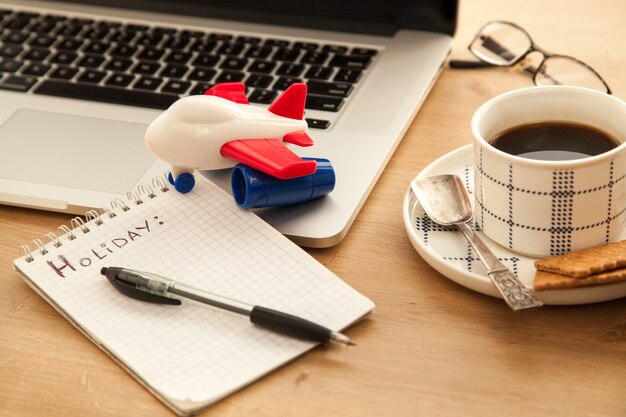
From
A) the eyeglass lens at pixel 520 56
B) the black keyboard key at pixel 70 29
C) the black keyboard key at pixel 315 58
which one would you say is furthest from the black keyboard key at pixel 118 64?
the eyeglass lens at pixel 520 56

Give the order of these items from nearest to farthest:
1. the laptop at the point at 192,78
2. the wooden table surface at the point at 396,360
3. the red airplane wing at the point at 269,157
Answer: the wooden table surface at the point at 396,360, the red airplane wing at the point at 269,157, the laptop at the point at 192,78

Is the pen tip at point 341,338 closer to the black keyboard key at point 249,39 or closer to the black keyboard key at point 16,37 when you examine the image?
the black keyboard key at point 249,39

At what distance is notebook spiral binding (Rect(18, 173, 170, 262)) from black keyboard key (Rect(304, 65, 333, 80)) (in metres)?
0.24

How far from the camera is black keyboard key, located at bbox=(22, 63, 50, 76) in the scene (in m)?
1.03

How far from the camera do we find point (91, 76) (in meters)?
1.01

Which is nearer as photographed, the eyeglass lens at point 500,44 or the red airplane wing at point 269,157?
the red airplane wing at point 269,157

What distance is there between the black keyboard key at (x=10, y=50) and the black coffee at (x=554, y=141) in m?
0.67

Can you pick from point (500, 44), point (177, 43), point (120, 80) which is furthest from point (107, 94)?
point (500, 44)

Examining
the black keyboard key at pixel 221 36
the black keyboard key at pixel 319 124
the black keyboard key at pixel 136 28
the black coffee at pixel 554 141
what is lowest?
the black keyboard key at pixel 319 124

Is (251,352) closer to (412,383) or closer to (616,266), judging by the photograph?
(412,383)

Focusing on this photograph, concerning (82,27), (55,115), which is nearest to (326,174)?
(55,115)

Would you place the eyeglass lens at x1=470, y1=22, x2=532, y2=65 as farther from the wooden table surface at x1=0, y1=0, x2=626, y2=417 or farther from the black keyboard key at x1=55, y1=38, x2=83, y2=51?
the black keyboard key at x1=55, y1=38, x2=83, y2=51

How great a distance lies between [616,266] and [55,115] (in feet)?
2.08

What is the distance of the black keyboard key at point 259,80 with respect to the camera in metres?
0.98
